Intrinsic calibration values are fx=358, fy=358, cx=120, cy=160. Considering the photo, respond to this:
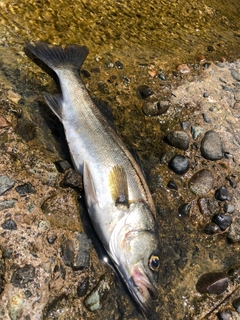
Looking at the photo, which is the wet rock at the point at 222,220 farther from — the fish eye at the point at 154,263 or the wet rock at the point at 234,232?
the fish eye at the point at 154,263

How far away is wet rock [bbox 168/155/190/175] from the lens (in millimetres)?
4770

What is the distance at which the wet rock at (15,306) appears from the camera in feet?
10.6

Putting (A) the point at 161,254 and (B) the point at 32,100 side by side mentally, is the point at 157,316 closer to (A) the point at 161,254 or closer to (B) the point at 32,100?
(A) the point at 161,254

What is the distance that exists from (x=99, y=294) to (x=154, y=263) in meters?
0.66

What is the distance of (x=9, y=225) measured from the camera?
11.9 feet

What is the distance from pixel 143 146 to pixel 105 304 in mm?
2149

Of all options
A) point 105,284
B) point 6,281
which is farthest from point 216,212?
point 6,281

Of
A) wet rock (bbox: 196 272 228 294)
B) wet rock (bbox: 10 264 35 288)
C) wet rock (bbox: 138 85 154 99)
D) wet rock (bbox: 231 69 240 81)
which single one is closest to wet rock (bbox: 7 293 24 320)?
wet rock (bbox: 10 264 35 288)

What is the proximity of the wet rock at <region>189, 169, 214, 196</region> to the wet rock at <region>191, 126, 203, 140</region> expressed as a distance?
22.6 inches

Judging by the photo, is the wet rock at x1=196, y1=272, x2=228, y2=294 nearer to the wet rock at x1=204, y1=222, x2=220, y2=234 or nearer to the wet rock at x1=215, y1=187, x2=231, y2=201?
the wet rock at x1=204, y1=222, x2=220, y2=234

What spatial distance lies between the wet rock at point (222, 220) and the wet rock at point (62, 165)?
6.35 feet

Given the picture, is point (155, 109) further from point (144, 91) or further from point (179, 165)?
point (179, 165)

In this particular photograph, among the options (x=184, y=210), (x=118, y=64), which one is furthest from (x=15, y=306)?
(x=118, y=64)

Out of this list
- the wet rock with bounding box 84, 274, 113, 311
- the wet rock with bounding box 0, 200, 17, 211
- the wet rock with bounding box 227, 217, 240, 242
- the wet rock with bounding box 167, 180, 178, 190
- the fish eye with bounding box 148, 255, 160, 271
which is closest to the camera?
the wet rock with bounding box 84, 274, 113, 311
